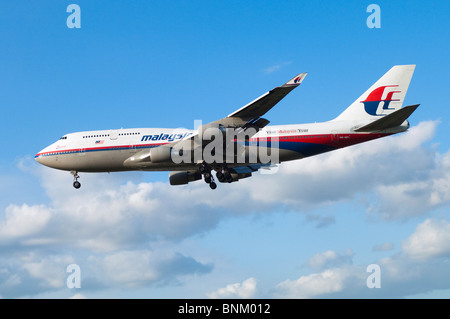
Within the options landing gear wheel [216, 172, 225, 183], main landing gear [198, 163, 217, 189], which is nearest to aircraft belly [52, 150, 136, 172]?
main landing gear [198, 163, 217, 189]

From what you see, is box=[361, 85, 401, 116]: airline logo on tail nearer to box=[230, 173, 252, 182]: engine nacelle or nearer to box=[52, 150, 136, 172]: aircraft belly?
box=[230, 173, 252, 182]: engine nacelle

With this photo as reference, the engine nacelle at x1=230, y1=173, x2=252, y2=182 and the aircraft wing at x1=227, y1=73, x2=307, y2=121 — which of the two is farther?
the engine nacelle at x1=230, y1=173, x2=252, y2=182

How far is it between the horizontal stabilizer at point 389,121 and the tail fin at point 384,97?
11.7ft

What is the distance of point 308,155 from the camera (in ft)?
149

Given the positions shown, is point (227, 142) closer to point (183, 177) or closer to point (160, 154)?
point (160, 154)

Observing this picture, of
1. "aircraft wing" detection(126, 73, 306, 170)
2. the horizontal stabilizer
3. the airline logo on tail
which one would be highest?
the airline logo on tail

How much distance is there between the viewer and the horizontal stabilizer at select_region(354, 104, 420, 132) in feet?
133

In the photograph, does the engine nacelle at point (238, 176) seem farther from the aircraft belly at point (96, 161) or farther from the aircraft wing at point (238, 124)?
the aircraft belly at point (96, 161)

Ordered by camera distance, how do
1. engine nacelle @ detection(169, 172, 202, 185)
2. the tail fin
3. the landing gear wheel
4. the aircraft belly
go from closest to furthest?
the aircraft belly → the landing gear wheel → the tail fin → engine nacelle @ detection(169, 172, 202, 185)

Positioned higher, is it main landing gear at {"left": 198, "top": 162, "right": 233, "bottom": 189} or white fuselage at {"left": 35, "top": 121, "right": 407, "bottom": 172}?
white fuselage at {"left": 35, "top": 121, "right": 407, "bottom": 172}

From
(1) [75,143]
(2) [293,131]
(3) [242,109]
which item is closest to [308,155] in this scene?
(2) [293,131]

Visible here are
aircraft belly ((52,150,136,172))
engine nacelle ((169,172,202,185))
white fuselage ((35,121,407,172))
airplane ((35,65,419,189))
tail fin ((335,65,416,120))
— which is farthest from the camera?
engine nacelle ((169,172,202,185))

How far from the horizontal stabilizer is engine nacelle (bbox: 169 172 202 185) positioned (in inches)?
565

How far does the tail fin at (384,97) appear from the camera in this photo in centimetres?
4716
